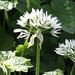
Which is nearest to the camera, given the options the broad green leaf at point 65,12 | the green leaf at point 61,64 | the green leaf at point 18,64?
the green leaf at point 18,64

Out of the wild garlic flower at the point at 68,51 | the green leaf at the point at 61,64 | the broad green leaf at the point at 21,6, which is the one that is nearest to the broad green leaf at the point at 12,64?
the wild garlic flower at the point at 68,51

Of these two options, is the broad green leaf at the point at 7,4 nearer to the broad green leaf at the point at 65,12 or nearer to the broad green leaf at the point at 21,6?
the broad green leaf at the point at 21,6

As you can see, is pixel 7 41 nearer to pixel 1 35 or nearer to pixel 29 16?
pixel 1 35

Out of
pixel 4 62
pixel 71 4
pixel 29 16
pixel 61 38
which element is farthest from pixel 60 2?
pixel 4 62

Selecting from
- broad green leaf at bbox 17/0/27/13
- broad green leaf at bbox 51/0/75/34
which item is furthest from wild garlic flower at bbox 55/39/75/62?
broad green leaf at bbox 17/0/27/13

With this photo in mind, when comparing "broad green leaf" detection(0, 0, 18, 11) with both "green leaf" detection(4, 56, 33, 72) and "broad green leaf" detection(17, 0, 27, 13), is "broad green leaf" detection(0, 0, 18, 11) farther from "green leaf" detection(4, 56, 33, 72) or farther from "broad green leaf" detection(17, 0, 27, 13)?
"green leaf" detection(4, 56, 33, 72)

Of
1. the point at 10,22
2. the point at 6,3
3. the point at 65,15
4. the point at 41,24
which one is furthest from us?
the point at 10,22

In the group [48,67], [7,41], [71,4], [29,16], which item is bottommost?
[48,67]

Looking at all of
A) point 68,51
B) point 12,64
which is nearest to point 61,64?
point 68,51
